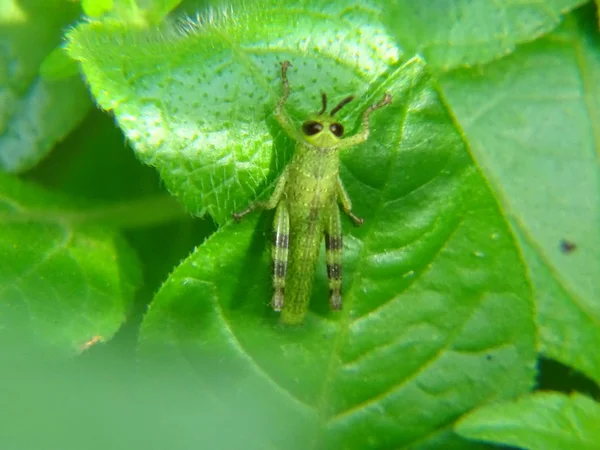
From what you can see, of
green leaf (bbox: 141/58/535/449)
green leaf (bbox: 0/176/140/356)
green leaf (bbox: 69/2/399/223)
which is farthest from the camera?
green leaf (bbox: 0/176/140/356)

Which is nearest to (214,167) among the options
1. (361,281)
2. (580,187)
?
(361,281)

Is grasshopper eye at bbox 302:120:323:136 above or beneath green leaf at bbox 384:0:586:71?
beneath

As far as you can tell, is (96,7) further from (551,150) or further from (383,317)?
(551,150)

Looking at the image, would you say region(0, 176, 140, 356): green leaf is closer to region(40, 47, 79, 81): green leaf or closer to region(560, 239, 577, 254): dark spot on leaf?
region(40, 47, 79, 81): green leaf

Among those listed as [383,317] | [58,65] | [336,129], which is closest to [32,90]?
[58,65]

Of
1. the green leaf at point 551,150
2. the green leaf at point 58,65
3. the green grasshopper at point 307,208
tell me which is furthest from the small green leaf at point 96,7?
the green leaf at point 551,150

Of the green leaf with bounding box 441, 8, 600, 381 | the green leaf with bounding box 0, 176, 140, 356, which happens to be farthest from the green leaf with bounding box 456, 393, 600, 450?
the green leaf with bounding box 0, 176, 140, 356
